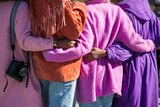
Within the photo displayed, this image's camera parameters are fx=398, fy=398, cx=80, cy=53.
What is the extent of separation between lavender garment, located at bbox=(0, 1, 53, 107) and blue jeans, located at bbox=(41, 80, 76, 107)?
0.23ft

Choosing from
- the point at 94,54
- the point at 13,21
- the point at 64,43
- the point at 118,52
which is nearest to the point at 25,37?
the point at 13,21

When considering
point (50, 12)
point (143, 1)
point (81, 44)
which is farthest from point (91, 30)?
point (143, 1)

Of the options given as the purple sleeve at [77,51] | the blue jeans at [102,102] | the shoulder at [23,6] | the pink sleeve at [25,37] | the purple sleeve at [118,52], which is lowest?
the blue jeans at [102,102]

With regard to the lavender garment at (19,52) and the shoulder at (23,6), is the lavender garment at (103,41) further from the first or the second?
the shoulder at (23,6)

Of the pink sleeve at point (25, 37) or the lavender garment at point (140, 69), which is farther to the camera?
the lavender garment at point (140, 69)

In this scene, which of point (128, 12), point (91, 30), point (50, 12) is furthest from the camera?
point (128, 12)

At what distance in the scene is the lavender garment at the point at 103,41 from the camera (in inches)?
113

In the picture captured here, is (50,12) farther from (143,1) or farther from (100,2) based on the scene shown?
(143,1)

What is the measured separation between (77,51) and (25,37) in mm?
364

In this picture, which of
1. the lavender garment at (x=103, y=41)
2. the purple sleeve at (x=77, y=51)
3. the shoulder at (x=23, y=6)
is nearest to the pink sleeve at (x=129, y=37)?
the lavender garment at (x=103, y=41)

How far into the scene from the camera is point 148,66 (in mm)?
3139

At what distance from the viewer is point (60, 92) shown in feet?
9.08

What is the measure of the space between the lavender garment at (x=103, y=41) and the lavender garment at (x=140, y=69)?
9cm

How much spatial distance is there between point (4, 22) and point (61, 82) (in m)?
0.56
